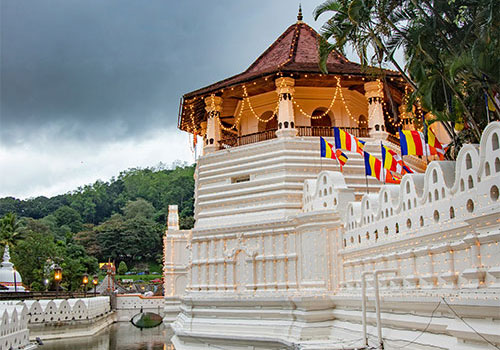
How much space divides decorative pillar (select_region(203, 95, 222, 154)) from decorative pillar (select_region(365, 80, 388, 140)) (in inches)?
220

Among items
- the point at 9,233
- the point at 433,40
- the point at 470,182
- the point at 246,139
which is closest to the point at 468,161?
the point at 470,182

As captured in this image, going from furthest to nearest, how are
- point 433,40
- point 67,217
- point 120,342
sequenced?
point 67,217 → point 120,342 → point 433,40

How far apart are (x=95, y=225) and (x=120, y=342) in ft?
268

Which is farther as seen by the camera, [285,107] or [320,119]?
[320,119]

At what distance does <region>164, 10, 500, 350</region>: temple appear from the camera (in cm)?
897

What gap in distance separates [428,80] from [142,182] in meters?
110

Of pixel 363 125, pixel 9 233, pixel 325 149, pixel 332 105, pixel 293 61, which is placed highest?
pixel 293 61

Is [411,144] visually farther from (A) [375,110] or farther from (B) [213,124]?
(B) [213,124]

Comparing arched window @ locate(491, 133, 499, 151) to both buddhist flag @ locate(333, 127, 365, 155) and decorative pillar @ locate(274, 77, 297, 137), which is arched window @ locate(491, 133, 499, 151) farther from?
decorative pillar @ locate(274, 77, 297, 137)

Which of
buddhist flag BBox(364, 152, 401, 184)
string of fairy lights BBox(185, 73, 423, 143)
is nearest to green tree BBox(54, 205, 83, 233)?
string of fairy lights BBox(185, 73, 423, 143)

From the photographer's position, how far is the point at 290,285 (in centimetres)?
1617

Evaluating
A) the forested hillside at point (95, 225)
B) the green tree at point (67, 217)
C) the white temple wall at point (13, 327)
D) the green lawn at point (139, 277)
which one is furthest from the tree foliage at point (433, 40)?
the green tree at point (67, 217)

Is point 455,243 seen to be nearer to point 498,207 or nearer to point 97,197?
point 498,207

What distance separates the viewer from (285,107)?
62.3 ft
